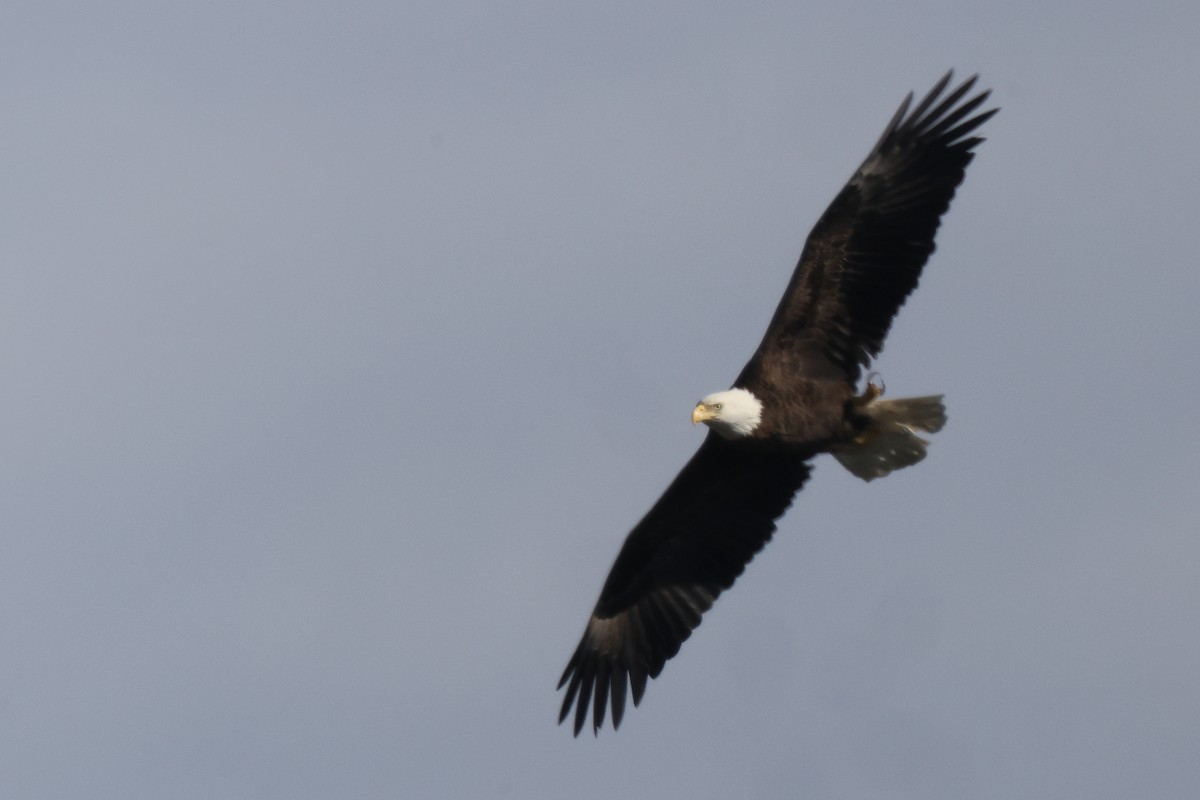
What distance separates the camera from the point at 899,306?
50.2 feet

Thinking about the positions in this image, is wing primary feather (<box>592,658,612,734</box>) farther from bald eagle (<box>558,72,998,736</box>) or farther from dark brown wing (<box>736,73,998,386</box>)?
dark brown wing (<box>736,73,998,386</box>)

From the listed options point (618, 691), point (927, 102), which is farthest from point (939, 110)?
point (618, 691)

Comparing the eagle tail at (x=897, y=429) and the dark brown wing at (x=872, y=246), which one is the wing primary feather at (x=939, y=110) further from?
the eagle tail at (x=897, y=429)

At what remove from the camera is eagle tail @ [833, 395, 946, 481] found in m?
15.5

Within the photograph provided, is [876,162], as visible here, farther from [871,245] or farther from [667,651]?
[667,651]

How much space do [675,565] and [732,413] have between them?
1.76 m

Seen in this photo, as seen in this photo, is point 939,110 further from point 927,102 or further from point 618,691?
point 618,691

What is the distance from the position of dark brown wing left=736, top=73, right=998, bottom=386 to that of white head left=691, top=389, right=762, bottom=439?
17cm

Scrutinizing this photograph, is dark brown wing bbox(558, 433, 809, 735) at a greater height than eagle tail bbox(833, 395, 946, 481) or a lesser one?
lesser

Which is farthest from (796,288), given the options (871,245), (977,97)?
(977,97)

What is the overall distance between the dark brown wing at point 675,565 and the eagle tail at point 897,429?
699 mm

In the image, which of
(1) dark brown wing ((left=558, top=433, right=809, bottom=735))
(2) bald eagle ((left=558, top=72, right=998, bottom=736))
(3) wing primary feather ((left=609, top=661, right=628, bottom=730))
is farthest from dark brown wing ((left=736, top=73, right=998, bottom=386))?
(3) wing primary feather ((left=609, top=661, right=628, bottom=730))

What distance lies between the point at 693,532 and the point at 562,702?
4.87 feet

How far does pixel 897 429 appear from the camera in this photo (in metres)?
15.5
